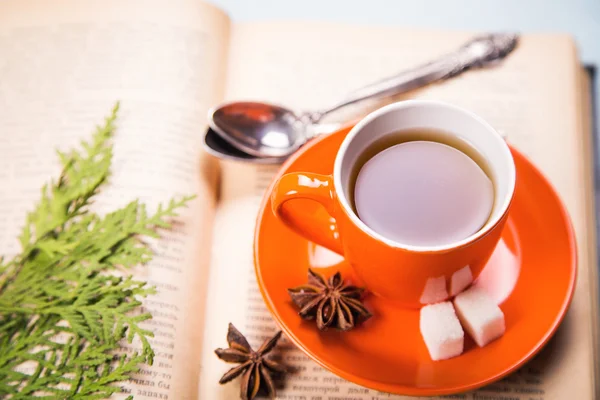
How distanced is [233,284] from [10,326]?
0.39m

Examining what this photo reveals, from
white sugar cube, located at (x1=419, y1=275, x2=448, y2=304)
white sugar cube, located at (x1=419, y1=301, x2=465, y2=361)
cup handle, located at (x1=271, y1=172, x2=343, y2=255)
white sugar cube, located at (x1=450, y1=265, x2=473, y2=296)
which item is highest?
cup handle, located at (x1=271, y1=172, x2=343, y2=255)

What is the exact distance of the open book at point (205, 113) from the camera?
94 centimetres

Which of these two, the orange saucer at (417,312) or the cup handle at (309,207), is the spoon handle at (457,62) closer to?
the orange saucer at (417,312)

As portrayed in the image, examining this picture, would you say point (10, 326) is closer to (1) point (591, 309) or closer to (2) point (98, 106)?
(2) point (98, 106)

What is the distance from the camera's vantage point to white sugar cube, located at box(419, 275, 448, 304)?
2.50ft

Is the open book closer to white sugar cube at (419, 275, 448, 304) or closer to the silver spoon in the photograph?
the silver spoon

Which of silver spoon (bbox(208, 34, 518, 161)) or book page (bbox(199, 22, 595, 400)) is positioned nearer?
book page (bbox(199, 22, 595, 400))

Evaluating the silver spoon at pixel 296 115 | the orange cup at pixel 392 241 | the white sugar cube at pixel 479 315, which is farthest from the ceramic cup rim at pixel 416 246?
the silver spoon at pixel 296 115

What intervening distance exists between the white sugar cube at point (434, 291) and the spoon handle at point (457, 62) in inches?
18.4

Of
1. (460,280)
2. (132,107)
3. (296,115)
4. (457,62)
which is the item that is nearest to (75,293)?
(132,107)

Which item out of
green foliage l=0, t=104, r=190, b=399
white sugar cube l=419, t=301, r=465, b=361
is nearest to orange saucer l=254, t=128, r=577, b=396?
white sugar cube l=419, t=301, r=465, b=361

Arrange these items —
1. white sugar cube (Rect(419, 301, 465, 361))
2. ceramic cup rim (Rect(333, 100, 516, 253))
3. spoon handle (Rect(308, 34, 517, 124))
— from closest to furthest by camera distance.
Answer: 1. ceramic cup rim (Rect(333, 100, 516, 253))
2. white sugar cube (Rect(419, 301, 465, 361))
3. spoon handle (Rect(308, 34, 517, 124))

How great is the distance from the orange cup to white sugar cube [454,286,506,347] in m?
0.03

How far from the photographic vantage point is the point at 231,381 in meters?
0.91
